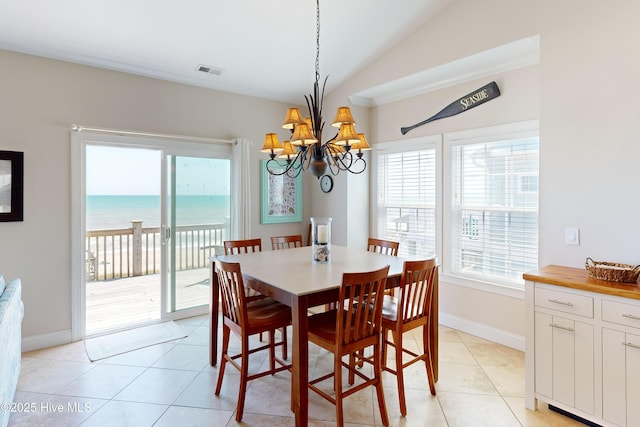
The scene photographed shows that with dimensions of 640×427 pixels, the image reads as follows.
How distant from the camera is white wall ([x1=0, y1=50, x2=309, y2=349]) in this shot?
3.14 metres

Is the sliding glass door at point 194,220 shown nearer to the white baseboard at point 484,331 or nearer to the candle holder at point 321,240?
the candle holder at point 321,240

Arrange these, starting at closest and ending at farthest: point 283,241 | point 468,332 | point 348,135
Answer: point 348,135 < point 468,332 < point 283,241

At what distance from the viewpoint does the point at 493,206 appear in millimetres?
3510

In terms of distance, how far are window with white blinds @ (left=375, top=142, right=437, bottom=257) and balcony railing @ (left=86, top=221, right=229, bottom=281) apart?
2126mm

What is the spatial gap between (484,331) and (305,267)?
213cm

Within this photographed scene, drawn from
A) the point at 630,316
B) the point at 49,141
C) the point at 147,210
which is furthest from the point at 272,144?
the point at 147,210

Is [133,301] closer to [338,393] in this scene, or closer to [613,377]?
[338,393]

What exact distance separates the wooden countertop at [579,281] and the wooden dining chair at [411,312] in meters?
0.67

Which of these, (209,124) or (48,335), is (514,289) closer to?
(209,124)

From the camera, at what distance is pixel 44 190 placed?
328cm

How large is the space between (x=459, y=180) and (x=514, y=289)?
1.23 metres

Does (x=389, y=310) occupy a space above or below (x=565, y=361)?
above

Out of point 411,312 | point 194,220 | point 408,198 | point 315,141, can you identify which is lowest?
point 411,312

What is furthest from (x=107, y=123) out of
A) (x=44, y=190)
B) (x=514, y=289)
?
(x=514, y=289)
